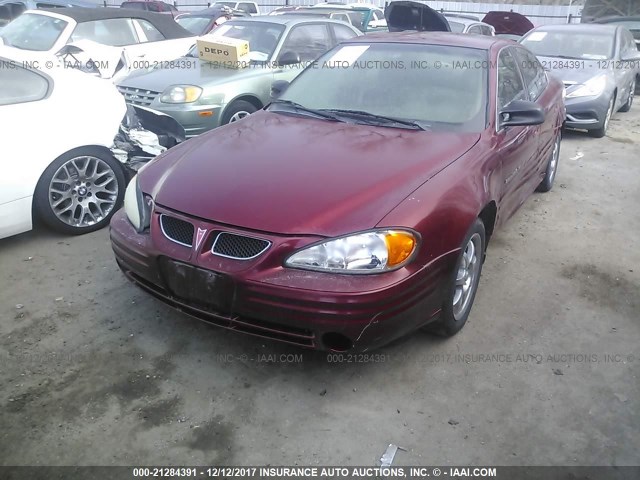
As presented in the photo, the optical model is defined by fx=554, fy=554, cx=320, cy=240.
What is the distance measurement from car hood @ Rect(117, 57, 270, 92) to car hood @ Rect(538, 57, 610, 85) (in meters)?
4.30

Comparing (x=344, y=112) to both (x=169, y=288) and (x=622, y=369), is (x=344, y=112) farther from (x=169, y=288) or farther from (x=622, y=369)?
(x=622, y=369)

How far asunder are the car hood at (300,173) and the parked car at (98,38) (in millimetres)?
5025

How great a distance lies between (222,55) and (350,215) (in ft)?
15.6

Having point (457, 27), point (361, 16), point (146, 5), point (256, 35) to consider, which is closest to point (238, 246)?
point (256, 35)

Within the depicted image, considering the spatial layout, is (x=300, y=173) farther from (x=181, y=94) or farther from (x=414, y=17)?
(x=414, y=17)

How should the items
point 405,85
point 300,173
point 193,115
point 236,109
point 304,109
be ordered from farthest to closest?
point 236,109
point 193,115
point 304,109
point 405,85
point 300,173

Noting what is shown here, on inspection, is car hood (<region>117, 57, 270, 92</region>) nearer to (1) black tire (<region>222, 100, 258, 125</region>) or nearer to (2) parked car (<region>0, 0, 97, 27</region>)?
(1) black tire (<region>222, 100, 258, 125</region>)

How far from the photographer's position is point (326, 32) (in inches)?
309

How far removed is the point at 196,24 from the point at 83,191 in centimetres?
949

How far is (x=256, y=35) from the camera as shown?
23.9 ft

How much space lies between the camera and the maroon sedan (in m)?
2.50


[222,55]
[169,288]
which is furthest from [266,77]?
[169,288]

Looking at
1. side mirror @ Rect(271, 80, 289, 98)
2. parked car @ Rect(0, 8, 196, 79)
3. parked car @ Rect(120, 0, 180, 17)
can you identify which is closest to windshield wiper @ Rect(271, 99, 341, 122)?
side mirror @ Rect(271, 80, 289, 98)

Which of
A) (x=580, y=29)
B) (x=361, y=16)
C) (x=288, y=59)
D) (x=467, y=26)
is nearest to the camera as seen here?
(x=288, y=59)
